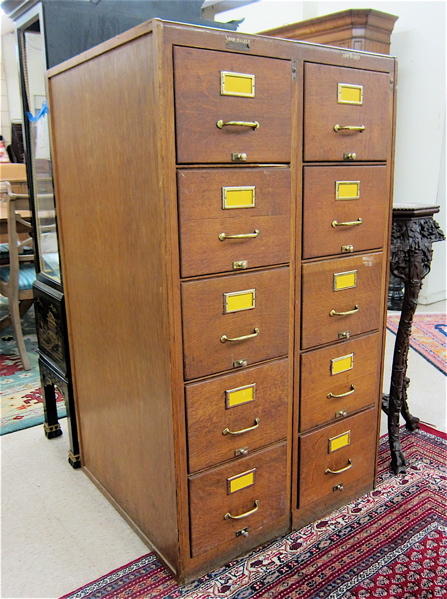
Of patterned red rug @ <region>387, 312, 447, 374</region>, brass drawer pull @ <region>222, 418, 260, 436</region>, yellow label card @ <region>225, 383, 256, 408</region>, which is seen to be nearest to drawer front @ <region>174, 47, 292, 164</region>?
yellow label card @ <region>225, 383, 256, 408</region>

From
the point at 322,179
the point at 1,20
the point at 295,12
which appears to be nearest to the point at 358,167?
the point at 322,179

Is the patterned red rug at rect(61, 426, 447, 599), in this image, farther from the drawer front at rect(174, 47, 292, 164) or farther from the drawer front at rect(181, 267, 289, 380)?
the drawer front at rect(174, 47, 292, 164)

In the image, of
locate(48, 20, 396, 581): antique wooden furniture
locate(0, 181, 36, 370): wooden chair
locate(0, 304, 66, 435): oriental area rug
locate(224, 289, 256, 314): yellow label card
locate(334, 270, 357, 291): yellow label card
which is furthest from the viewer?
locate(0, 181, 36, 370): wooden chair

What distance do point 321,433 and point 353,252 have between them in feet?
2.02

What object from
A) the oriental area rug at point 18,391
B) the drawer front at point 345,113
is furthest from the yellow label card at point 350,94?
the oriental area rug at point 18,391

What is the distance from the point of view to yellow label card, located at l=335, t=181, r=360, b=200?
65.3 inches

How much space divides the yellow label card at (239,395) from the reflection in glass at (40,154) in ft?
3.13

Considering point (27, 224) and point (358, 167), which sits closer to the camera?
point (358, 167)

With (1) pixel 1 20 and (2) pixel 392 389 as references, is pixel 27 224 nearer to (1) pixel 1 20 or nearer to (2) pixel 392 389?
(2) pixel 392 389

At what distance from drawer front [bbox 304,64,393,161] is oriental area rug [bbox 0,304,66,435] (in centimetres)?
186

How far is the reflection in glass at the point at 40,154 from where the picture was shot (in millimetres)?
2031

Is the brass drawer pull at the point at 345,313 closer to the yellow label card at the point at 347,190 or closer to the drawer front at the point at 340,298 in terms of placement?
the drawer front at the point at 340,298

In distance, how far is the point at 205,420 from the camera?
1523 millimetres

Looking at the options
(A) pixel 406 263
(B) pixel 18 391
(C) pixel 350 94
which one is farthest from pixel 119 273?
(B) pixel 18 391
